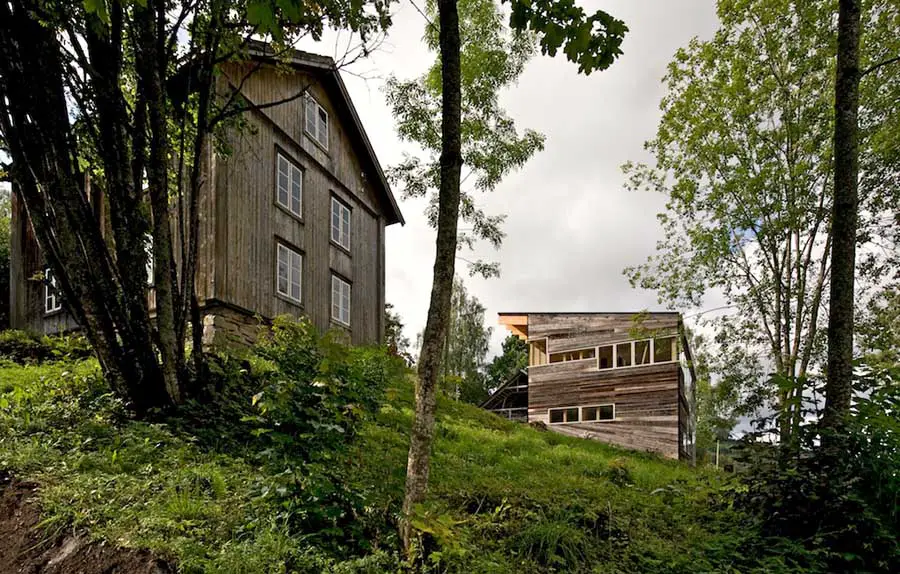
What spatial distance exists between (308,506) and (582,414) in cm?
2127

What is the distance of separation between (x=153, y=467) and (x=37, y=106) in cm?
395

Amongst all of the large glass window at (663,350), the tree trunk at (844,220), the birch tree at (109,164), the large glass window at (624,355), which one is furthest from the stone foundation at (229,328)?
the large glass window at (663,350)

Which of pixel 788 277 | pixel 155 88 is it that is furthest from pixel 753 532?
pixel 788 277

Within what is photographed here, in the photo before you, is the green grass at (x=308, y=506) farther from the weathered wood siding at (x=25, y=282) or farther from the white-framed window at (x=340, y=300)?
the weathered wood siding at (x=25, y=282)

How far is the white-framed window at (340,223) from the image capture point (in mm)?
17953

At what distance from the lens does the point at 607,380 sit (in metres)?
23.2

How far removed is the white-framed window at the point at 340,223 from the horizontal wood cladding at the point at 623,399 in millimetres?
11076

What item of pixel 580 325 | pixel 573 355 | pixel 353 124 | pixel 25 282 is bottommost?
pixel 573 355

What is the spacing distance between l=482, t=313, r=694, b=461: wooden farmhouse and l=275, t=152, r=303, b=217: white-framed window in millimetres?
12849

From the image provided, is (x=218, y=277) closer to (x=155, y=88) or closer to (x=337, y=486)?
(x=155, y=88)

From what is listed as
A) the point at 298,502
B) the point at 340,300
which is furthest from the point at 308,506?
the point at 340,300

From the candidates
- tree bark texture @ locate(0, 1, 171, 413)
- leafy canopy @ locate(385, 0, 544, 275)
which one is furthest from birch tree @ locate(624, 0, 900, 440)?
tree bark texture @ locate(0, 1, 171, 413)

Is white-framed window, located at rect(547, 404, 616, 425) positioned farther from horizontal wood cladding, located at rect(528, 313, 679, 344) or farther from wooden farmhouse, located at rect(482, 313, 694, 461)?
horizontal wood cladding, located at rect(528, 313, 679, 344)

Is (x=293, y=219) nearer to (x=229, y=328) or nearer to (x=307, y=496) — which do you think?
(x=229, y=328)
